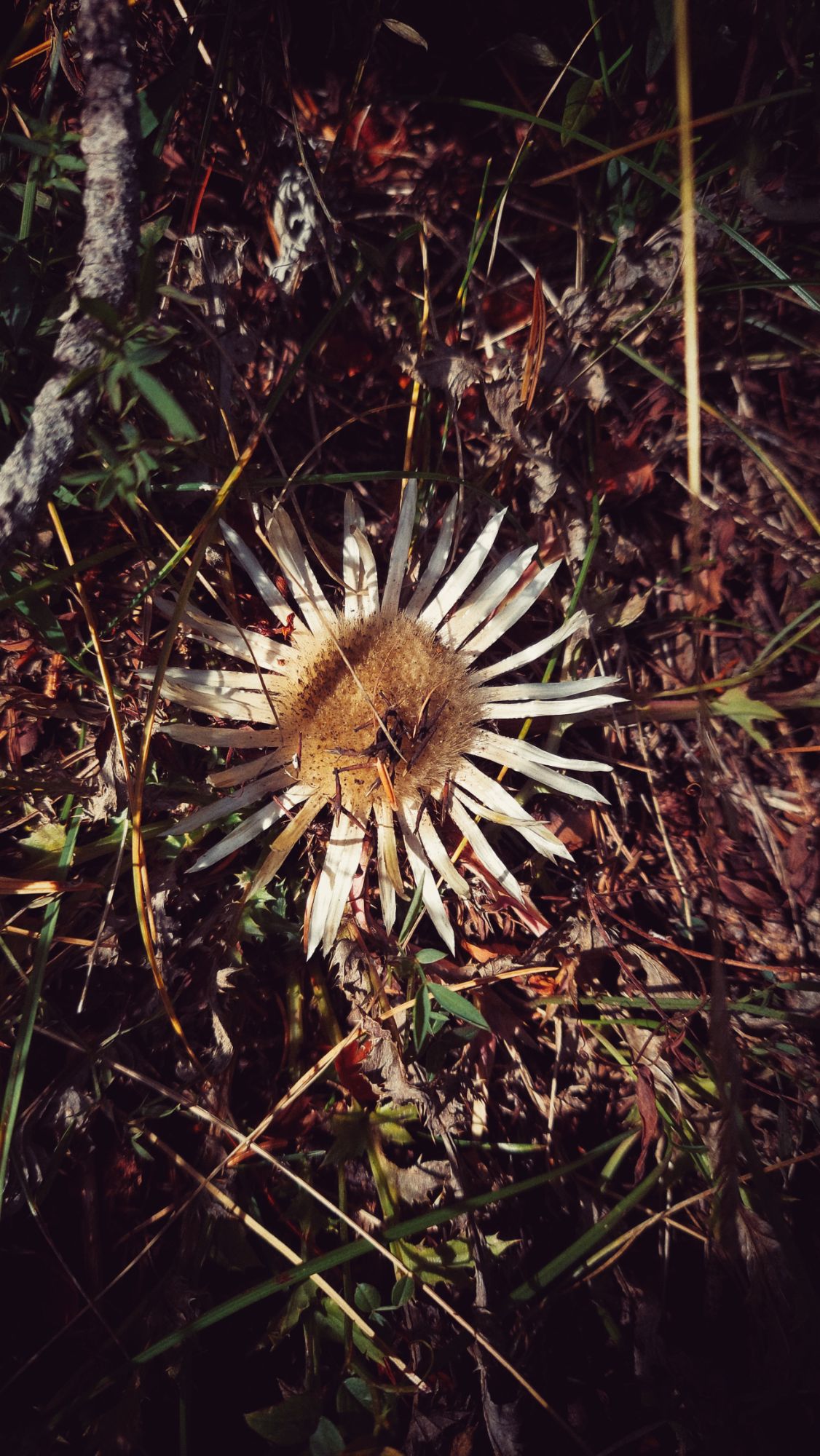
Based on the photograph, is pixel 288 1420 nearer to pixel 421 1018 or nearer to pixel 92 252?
pixel 421 1018

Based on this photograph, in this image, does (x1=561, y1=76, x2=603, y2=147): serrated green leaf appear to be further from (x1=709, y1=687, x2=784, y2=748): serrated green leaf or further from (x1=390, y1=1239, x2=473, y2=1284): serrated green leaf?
(x1=390, y1=1239, x2=473, y2=1284): serrated green leaf

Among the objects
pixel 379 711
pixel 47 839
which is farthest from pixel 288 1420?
pixel 379 711

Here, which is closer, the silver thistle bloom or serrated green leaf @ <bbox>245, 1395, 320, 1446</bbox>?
serrated green leaf @ <bbox>245, 1395, 320, 1446</bbox>

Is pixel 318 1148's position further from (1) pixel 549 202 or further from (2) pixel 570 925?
(1) pixel 549 202

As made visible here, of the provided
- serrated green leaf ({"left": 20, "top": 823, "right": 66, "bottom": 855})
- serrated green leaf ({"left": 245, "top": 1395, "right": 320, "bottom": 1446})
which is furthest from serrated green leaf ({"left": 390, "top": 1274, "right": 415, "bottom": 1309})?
serrated green leaf ({"left": 20, "top": 823, "right": 66, "bottom": 855})

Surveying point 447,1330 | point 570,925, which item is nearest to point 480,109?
point 570,925
